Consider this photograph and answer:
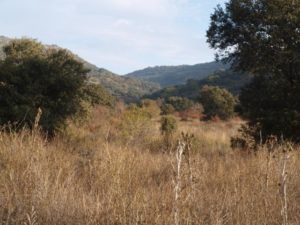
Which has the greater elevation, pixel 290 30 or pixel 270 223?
pixel 290 30

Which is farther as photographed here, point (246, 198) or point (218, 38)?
point (218, 38)

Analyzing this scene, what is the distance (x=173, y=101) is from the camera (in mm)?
53375

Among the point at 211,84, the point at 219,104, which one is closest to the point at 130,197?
the point at 219,104

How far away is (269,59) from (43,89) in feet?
22.0

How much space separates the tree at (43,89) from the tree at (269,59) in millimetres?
5082

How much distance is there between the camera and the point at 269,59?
13.4m

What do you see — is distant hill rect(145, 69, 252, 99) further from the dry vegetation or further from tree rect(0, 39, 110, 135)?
the dry vegetation

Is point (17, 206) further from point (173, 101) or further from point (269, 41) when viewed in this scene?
point (173, 101)

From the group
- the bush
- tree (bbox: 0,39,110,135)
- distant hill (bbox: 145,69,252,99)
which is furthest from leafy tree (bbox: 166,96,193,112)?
tree (bbox: 0,39,110,135)

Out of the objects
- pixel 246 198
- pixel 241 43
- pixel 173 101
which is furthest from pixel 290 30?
pixel 173 101

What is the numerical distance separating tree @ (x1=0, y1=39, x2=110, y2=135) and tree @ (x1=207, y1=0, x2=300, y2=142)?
16.7ft

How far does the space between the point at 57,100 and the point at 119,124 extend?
9.42ft

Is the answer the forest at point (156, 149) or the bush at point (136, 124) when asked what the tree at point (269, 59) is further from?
the bush at point (136, 124)

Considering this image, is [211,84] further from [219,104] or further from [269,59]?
[269,59]
